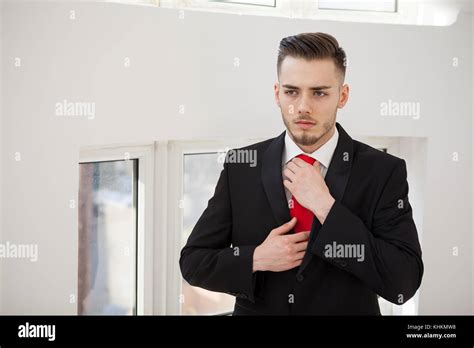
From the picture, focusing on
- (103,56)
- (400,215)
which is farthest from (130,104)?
(400,215)

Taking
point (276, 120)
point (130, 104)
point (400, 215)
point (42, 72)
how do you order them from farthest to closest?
point (276, 120) < point (130, 104) < point (42, 72) < point (400, 215)

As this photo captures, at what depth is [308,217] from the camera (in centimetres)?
202

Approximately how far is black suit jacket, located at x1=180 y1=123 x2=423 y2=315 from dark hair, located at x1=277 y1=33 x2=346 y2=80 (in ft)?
0.90

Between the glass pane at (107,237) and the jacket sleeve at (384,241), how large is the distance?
0.77 metres

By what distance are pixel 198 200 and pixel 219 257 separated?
44 cm

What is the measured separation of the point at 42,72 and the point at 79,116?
19 centimetres

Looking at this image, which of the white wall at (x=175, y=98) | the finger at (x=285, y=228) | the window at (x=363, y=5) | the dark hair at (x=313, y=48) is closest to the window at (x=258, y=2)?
the white wall at (x=175, y=98)

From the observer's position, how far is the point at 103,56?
216 centimetres

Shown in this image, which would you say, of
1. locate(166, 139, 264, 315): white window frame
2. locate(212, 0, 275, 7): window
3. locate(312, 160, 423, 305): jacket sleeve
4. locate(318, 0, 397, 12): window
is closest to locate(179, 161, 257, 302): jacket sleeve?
locate(312, 160, 423, 305): jacket sleeve

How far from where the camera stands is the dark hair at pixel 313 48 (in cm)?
202

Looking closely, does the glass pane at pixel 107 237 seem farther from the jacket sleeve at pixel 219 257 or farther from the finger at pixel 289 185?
the finger at pixel 289 185

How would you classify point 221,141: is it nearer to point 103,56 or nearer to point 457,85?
point 103,56

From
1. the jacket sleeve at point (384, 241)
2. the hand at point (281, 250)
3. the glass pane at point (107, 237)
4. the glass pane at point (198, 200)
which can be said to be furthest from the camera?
the glass pane at point (198, 200)

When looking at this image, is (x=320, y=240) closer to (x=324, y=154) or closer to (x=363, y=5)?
(x=324, y=154)
